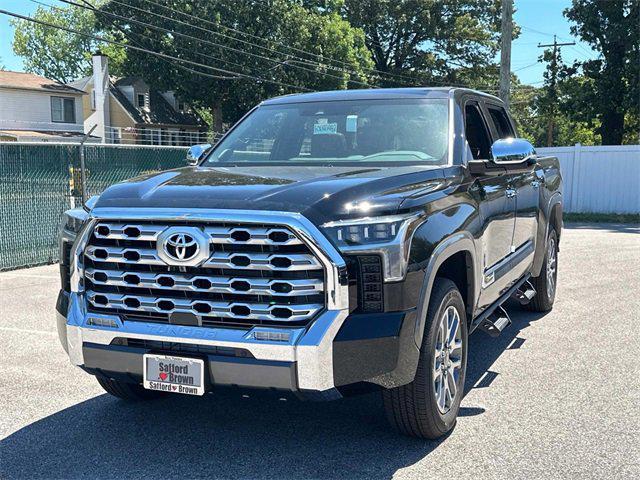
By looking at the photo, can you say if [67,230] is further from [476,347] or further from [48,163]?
[48,163]

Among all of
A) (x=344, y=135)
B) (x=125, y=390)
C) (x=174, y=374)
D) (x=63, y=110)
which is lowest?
(x=125, y=390)

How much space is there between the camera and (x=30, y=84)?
43875mm

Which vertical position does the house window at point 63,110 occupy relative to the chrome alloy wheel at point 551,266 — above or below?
above

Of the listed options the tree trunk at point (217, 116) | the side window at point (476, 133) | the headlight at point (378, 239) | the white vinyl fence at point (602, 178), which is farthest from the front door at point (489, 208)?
the tree trunk at point (217, 116)

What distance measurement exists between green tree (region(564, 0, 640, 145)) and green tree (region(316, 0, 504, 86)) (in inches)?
902

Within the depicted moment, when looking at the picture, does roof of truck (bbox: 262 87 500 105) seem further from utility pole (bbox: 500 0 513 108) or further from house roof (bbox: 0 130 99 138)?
house roof (bbox: 0 130 99 138)

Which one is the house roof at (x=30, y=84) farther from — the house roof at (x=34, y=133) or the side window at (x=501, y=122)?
the side window at (x=501, y=122)

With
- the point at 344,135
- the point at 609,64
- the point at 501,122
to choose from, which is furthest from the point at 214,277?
the point at 609,64

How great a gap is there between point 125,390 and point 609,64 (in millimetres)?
27273

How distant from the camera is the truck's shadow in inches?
149

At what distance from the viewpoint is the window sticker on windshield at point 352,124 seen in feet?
16.7

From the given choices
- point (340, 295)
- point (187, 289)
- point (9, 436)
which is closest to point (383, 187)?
point (340, 295)

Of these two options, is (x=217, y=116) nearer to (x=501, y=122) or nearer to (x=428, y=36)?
(x=428, y=36)

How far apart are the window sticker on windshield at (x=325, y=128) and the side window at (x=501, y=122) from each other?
1598 mm
